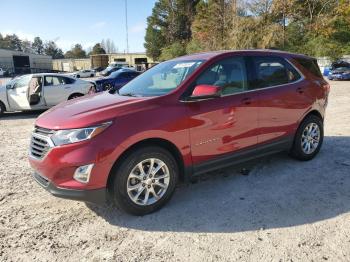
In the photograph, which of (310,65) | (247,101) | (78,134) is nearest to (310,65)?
(310,65)

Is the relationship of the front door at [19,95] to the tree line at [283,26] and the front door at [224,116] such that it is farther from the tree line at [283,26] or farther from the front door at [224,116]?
the tree line at [283,26]

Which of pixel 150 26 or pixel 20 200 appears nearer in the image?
pixel 20 200

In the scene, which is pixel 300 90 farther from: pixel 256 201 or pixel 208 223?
pixel 208 223

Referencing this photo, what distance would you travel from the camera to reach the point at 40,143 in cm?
385

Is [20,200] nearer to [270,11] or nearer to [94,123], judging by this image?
[94,123]

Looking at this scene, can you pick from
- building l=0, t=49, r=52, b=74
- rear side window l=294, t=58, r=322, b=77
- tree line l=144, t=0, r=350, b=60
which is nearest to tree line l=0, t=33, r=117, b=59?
building l=0, t=49, r=52, b=74

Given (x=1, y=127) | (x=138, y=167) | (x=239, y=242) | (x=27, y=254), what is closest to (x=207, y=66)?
(x=138, y=167)

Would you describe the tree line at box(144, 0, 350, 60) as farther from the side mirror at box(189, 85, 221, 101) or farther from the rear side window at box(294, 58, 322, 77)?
the side mirror at box(189, 85, 221, 101)

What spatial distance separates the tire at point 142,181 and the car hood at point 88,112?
1.60 feet

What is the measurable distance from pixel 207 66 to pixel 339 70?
24.3 meters

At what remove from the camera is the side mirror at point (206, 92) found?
409 centimetres

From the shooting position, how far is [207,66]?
4430 mm

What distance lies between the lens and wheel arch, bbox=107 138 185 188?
371 cm

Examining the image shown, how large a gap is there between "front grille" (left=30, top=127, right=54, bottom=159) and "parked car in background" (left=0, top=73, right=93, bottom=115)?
27.1 feet
